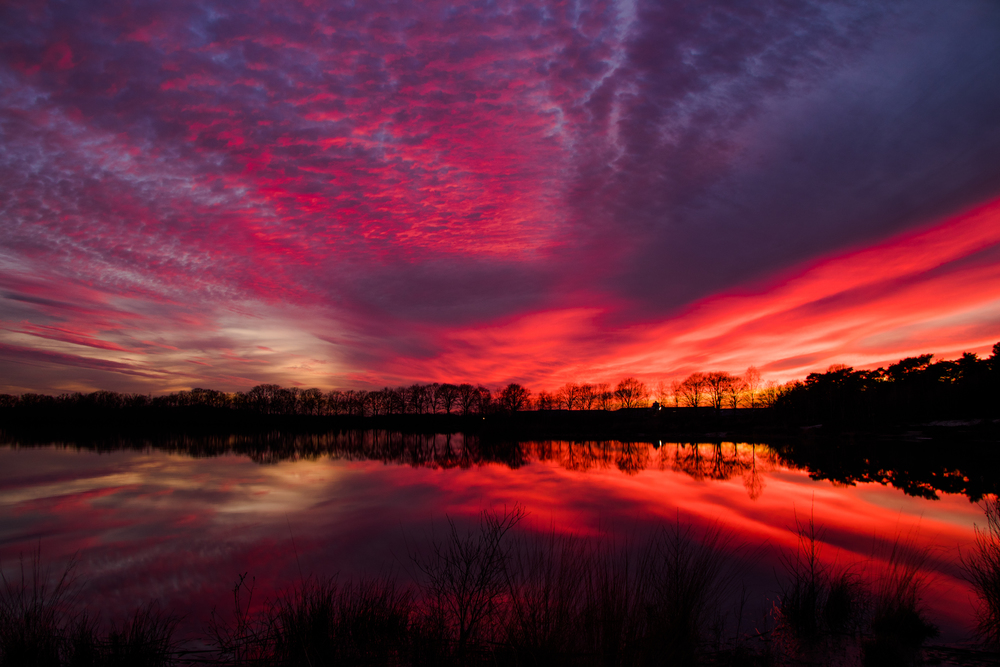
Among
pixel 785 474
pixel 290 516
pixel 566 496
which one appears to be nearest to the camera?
pixel 290 516

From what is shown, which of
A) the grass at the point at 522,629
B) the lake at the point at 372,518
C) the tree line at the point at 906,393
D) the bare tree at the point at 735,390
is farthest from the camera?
the bare tree at the point at 735,390

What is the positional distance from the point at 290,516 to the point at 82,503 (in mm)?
8987

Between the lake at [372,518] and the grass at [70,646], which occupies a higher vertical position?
the grass at [70,646]

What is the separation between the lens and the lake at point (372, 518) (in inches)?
371

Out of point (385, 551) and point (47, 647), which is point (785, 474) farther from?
point (47, 647)

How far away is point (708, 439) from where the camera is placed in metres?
64.6

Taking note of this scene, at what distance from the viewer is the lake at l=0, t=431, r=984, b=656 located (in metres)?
9.42

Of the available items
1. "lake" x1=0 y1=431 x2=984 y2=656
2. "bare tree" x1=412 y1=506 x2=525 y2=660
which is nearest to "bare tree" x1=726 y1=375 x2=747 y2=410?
"lake" x1=0 y1=431 x2=984 y2=656

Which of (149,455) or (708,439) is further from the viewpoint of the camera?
(708,439)

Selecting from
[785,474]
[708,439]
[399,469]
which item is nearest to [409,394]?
[708,439]

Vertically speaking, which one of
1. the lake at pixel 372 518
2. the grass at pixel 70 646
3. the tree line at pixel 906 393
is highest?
the tree line at pixel 906 393

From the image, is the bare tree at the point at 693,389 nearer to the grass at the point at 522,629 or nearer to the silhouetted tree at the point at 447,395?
the silhouetted tree at the point at 447,395

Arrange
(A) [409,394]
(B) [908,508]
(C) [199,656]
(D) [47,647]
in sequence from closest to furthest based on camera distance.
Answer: (D) [47,647] → (C) [199,656] → (B) [908,508] → (A) [409,394]

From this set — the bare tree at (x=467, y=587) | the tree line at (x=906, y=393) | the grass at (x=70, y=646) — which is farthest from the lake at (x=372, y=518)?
the tree line at (x=906, y=393)
